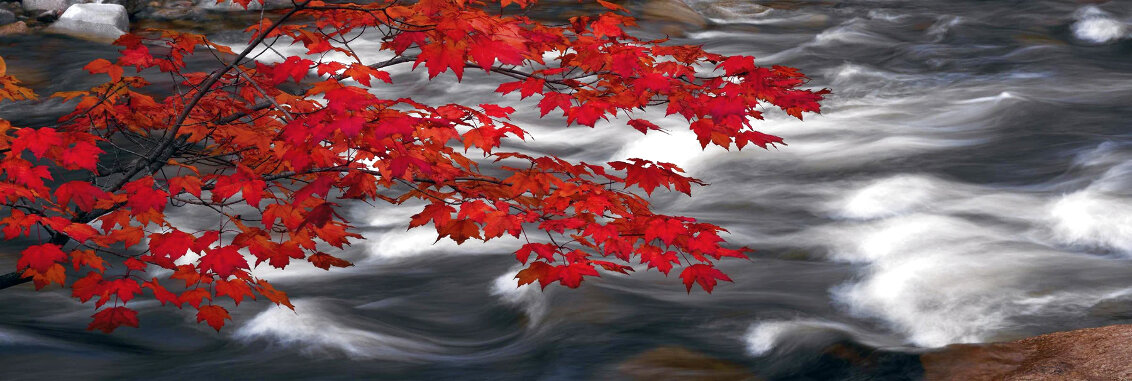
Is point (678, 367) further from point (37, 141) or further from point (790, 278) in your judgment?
point (37, 141)

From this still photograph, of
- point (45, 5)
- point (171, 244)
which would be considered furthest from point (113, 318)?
point (45, 5)

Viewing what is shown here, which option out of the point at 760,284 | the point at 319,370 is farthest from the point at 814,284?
the point at 319,370

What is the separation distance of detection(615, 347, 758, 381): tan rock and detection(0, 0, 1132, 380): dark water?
0.08 m

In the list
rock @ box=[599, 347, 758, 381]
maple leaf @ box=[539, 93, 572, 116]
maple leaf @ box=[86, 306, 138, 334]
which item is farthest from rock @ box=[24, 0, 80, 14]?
rock @ box=[599, 347, 758, 381]

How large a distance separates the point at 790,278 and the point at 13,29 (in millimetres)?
11775

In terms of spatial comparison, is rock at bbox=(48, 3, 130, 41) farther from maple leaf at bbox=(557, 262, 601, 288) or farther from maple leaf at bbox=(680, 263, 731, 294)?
maple leaf at bbox=(680, 263, 731, 294)

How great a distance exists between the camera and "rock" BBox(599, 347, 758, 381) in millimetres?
4273

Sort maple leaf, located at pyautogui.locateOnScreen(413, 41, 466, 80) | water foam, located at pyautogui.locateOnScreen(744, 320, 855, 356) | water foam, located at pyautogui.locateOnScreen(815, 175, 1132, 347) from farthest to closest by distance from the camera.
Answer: water foam, located at pyautogui.locateOnScreen(815, 175, 1132, 347)
water foam, located at pyautogui.locateOnScreen(744, 320, 855, 356)
maple leaf, located at pyautogui.locateOnScreen(413, 41, 466, 80)

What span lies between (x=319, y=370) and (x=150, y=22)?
12333 mm

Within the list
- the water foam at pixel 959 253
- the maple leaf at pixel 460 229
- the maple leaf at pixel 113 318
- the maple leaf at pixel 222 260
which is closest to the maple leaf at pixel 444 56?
the maple leaf at pixel 460 229

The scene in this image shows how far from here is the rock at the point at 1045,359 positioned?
10.9 feet

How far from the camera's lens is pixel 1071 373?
3322 mm

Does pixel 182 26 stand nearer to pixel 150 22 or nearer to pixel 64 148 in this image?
pixel 150 22

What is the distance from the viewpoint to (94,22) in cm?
1345
